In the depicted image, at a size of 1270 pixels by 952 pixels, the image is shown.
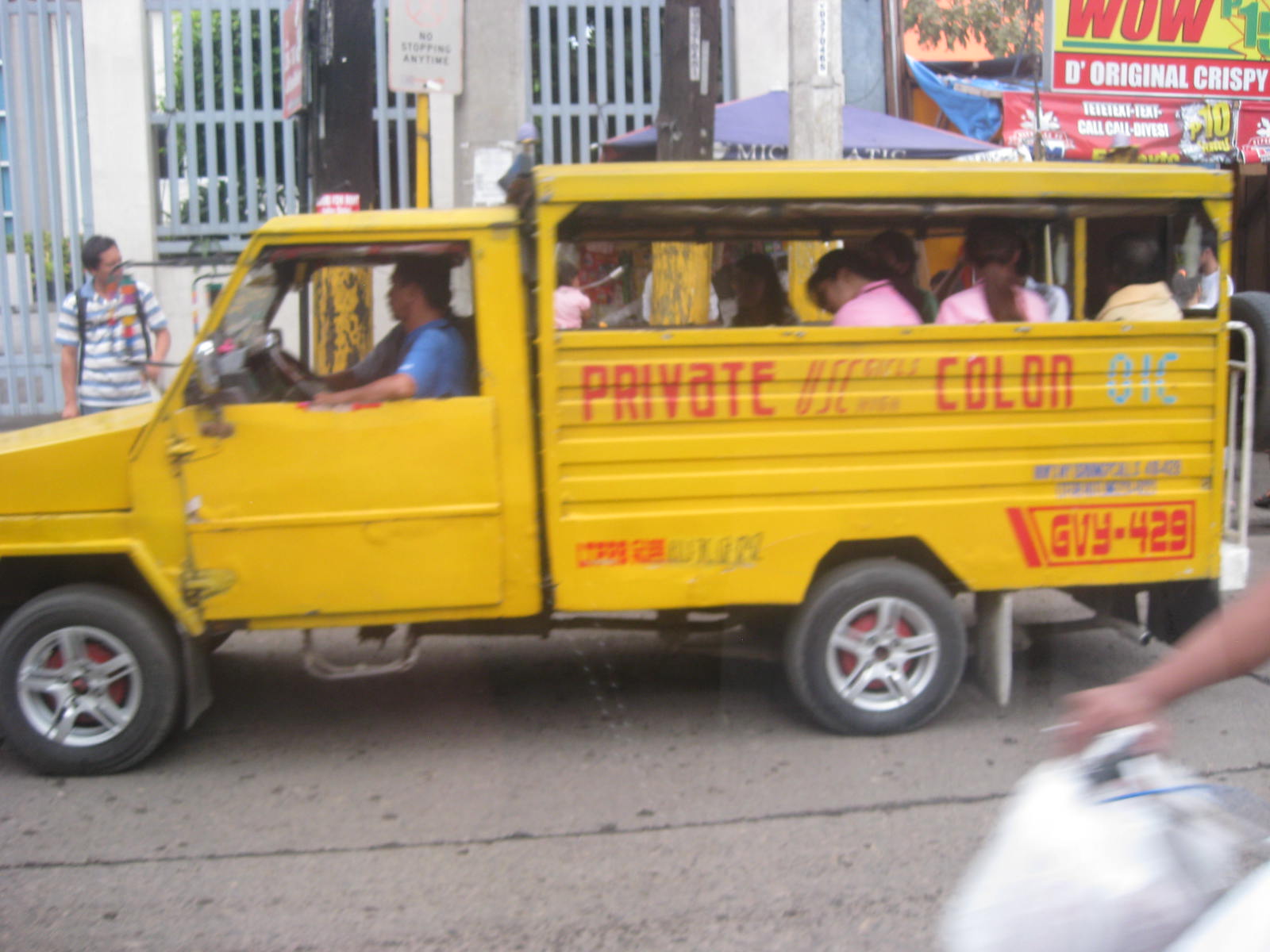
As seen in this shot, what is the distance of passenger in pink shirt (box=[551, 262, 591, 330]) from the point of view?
4.47 m

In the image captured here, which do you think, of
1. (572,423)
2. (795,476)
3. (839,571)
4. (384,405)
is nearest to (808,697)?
(839,571)

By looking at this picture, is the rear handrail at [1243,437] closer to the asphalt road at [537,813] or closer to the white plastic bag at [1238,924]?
the asphalt road at [537,813]

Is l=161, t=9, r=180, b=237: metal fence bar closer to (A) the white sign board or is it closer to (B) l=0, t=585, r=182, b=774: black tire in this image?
(A) the white sign board

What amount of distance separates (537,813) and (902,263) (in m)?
2.65

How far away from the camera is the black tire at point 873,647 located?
4.66 meters

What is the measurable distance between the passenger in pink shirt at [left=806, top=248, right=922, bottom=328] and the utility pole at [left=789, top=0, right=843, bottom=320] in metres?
2.76

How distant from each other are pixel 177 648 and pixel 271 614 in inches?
15.3

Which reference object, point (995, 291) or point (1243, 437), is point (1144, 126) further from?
point (995, 291)

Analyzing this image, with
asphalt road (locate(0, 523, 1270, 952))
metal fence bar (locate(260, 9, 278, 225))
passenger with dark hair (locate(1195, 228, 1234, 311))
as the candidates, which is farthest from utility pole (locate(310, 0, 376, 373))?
metal fence bar (locate(260, 9, 278, 225))

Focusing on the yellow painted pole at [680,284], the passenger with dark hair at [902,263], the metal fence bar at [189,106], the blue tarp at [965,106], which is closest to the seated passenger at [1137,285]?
the passenger with dark hair at [902,263]

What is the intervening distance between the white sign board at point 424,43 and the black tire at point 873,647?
3.85m

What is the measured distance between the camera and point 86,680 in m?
4.45

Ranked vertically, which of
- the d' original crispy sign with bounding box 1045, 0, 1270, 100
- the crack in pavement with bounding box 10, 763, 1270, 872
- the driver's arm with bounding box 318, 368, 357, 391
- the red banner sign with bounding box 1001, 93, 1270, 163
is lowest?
the crack in pavement with bounding box 10, 763, 1270, 872

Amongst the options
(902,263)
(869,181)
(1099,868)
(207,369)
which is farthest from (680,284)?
(1099,868)
